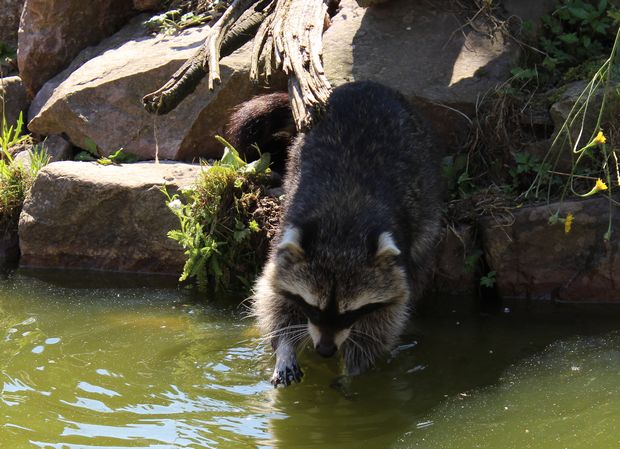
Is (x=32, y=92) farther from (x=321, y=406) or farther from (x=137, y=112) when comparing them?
(x=321, y=406)

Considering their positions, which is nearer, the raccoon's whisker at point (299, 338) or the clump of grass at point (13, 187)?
the raccoon's whisker at point (299, 338)

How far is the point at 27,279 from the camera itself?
6.09 meters

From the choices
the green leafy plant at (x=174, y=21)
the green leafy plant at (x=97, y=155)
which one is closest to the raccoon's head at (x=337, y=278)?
the green leafy plant at (x=97, y=155)

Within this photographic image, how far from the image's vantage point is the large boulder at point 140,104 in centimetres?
668

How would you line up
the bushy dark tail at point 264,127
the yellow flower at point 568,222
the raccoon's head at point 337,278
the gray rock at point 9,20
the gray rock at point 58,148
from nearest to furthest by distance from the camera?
the raccoon's head at point 337,278 < the yellow flower at point 568,222 < the bushy dark tail at point 264,127 < the gray rock at point 58,148 < the gray rock at point 9,20

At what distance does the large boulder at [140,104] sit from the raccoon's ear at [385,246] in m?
2.40

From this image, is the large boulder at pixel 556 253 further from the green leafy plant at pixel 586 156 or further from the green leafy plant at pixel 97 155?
the green leafy plant at pixel 97 155

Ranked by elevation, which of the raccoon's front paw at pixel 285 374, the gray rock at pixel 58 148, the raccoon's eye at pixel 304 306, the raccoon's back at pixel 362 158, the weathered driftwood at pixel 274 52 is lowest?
the raccoon's front paw at pixel 285 374

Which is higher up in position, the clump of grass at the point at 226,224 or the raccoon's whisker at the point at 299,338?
the clump of grass at the point at 226,224

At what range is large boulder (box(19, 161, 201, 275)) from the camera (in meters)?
6.10

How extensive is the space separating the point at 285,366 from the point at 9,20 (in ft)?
18.8

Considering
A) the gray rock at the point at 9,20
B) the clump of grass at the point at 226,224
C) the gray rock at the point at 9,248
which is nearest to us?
the clump of grass at the point at 226,224

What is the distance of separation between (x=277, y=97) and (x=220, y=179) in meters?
0.79

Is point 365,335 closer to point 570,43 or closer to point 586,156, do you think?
point 586,156
